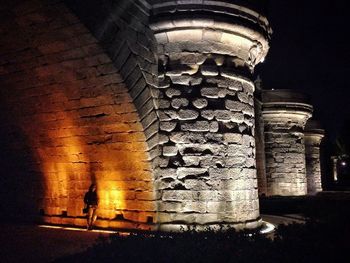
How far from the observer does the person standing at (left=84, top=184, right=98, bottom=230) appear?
21.1 feet

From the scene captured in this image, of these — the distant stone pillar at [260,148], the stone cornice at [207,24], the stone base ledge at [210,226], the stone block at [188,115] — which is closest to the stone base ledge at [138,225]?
the stone base ledge at [210,226]

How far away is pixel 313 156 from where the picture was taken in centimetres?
1641

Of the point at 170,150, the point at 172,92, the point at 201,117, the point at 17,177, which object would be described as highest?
the point at 172,92

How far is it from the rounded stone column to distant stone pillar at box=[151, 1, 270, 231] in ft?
36.4

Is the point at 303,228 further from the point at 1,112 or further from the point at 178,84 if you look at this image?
the point at 1,112

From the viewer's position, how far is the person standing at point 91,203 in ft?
21.1

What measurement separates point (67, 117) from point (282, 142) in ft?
27.7

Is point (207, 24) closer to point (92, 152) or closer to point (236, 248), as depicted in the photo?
point (92, 152)

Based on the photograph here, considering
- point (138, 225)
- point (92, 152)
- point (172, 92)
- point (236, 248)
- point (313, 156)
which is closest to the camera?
point (236, 248)

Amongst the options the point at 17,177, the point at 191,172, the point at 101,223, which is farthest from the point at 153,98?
the point at 17,177

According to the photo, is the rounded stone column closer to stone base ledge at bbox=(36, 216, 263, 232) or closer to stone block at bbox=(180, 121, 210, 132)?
stone base ledge at bbox=(36, 216, 263, 232)

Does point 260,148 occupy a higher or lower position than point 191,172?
higher

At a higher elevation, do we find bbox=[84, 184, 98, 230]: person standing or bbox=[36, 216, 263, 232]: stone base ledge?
bbox=[84, 184, 98, 230]: person standing

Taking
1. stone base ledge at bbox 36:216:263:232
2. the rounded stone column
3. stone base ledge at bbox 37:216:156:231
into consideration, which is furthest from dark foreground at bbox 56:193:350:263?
the rounded stone column
